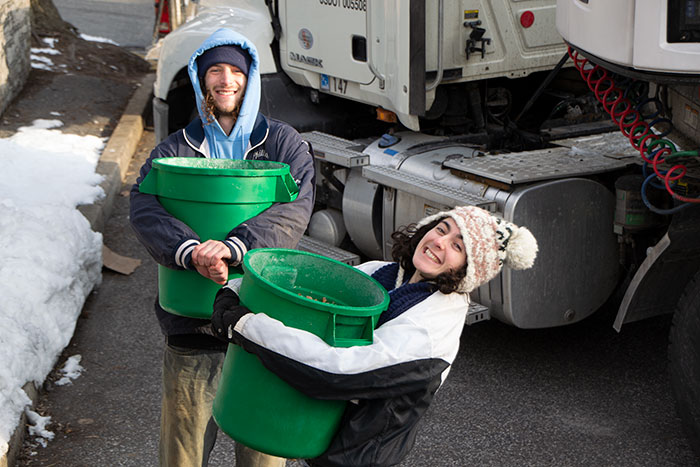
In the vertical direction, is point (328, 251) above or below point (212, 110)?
below

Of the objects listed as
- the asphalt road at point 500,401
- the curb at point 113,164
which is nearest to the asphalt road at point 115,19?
the curb at point 113,164

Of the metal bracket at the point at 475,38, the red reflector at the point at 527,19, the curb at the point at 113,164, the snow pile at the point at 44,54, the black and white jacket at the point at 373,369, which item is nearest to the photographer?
the black and white jacket at the point at 373,369

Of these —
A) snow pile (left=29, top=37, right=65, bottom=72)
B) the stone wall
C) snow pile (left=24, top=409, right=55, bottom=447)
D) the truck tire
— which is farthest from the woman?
snow pile (left=29, top=37, right=65, bottom=72)

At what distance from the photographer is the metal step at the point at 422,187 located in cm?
468

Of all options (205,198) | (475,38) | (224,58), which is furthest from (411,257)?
(475,38)

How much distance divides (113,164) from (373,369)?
22.0ft

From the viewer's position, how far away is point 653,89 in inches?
167

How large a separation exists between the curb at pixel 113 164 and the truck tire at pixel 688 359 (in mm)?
2872

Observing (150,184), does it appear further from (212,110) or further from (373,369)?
(373,369)

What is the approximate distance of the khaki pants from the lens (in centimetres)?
327

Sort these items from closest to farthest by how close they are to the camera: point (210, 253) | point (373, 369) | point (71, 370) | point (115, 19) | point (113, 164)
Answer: point (373, 369) < point (210, 253) < point (71, 370) < point (113, 164) < point (115, 19)

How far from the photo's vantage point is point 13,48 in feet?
36.0

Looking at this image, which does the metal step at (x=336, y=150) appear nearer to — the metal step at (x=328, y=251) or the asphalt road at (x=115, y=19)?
the metal step at (x=328, y=251)

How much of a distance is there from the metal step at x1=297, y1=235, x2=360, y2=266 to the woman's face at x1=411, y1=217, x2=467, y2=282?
285 centimetres
